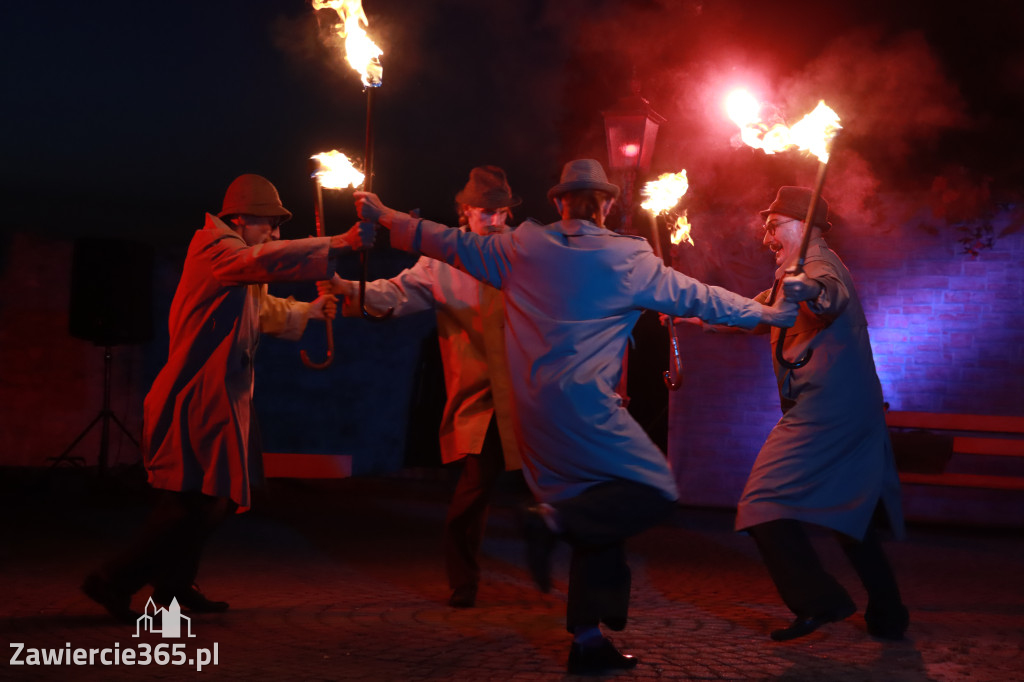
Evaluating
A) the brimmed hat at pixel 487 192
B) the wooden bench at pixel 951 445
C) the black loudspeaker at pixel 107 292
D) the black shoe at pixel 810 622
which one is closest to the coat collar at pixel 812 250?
the brimmed hat at pixel 487 192

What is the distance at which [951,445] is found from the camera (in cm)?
1025

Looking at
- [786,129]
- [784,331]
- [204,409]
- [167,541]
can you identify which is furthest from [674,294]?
[167,541]

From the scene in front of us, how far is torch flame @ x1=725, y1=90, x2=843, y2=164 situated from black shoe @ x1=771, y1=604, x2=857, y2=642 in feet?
6.60

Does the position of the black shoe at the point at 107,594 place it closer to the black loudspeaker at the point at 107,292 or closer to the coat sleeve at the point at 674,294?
the coat sleeve at the point at 674,294

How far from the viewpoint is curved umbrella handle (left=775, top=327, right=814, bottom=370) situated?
196 inches

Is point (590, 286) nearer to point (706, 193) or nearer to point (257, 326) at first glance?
point (257, 326)

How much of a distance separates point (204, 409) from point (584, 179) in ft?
7.21

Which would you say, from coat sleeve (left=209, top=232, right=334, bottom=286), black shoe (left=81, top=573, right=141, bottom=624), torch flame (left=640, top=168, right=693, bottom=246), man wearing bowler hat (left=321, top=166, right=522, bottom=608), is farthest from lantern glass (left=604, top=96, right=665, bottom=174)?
black shoe (left=81, top=573, right=141, bottom=624)

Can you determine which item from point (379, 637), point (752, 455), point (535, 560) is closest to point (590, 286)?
point (535, 560)

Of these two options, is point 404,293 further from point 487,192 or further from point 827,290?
point 827,290

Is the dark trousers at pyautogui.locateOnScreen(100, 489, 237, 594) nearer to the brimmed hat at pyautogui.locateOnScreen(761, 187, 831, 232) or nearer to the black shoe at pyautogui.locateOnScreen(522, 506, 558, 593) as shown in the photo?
the black shoe at pyautogui.locateOnScreen(522, 506, 558, 593)

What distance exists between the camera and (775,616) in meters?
5.65

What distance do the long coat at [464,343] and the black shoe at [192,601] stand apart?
1420 mm

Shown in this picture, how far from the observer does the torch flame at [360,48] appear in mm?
4801
